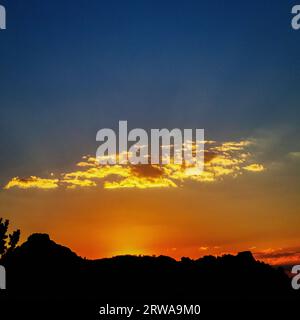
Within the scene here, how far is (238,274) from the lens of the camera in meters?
93.9

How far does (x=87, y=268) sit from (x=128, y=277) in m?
8.64

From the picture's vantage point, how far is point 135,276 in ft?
274

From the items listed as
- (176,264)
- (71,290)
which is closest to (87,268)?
(71,290)

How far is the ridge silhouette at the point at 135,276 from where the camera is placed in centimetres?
6865

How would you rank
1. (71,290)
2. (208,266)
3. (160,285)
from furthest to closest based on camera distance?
1. (208,266)
2. (160,285)
3. (71,290)

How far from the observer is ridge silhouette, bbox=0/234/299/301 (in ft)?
225

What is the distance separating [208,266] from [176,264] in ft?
24.3

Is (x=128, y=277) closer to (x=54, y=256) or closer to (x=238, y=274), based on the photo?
(x=54, y=256)
